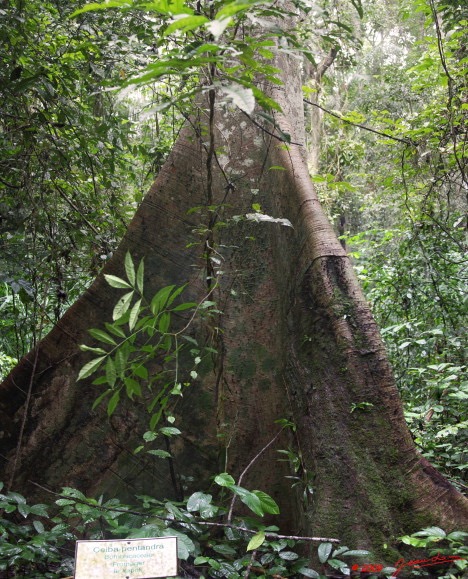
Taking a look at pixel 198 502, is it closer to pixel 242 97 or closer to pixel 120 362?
pixel 120 362

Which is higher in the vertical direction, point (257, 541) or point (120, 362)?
point (120, 362)

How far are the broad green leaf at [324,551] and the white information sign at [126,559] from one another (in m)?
0.50

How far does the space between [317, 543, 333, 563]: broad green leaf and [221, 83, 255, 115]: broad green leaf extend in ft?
4.41

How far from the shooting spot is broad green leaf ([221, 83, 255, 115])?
1370 mm

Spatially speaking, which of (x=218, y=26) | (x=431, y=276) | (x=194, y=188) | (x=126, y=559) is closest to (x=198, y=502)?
(x=126, y=559)

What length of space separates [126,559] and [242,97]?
1.24 meters

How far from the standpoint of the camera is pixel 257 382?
2.66 m

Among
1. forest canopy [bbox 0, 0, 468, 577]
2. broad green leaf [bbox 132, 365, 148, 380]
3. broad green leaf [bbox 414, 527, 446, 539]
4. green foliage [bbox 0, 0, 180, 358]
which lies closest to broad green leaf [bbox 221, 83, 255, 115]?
forest canopy [bbox 0, 0, 468, 577]

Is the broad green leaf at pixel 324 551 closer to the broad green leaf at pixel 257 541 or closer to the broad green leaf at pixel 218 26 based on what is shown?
the broad green leaf at pixel 257 541

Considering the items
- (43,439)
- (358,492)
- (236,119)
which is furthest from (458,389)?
(43,439)

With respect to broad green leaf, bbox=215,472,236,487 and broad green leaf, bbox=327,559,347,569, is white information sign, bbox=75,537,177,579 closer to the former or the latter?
broad green leaf, bbox=215,472,236,487

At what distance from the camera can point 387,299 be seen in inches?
201

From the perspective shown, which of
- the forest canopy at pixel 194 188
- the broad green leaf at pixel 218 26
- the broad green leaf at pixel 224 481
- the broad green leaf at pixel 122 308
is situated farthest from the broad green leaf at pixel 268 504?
the broad green leaf at pixel 218 26

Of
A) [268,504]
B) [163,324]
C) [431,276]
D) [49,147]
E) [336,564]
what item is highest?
[49,147]
